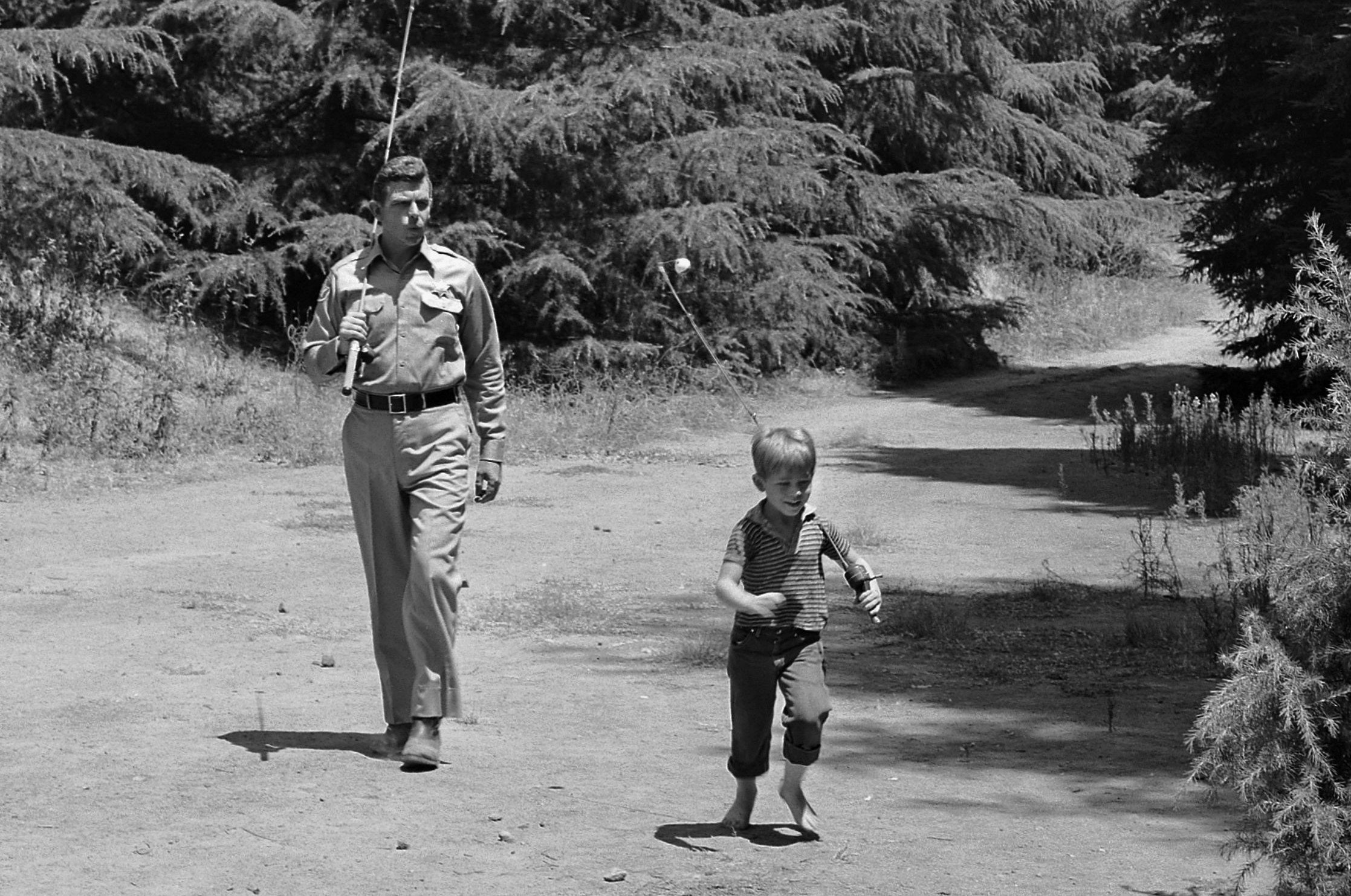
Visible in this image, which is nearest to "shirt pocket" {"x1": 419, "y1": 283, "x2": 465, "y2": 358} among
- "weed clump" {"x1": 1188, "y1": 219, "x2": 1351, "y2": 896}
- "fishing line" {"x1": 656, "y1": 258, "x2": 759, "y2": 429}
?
"fishing line" {"x1": 656, "y1": 258, "x2": 759, "y2": 429}

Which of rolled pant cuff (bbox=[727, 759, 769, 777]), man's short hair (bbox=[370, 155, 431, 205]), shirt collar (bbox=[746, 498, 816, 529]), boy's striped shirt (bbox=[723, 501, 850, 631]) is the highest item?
man's short hair (bbox=[370, 155, 431, 205])

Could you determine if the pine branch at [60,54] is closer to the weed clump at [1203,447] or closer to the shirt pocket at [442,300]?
the weed clump at [1203,447]

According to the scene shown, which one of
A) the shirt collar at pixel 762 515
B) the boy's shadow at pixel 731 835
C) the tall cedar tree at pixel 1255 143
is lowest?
the boy's shadow at pixel 731 835

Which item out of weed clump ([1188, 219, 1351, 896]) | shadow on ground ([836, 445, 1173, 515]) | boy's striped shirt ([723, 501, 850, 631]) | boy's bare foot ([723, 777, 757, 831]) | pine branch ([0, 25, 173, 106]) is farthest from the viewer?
pine branch ([0, 25, 173, 106])

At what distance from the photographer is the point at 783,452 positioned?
517 centimetres

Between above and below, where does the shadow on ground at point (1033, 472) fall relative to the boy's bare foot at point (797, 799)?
below

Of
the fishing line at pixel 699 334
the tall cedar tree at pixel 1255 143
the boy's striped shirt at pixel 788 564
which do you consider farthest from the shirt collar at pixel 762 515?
the tall cedar tree at pixel 1255 143

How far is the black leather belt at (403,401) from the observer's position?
20.5ft

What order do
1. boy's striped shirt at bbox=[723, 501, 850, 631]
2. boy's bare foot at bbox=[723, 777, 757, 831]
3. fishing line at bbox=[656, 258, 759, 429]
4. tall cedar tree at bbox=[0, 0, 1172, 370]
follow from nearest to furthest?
fishing line at bbox=[656, 258, 759, 429] → boy's striped shirt at bbox=[723, 501, 850, 631] → boy's bare foot at bbox=[723, 777, 757, 831] → tall cedar tree at bbox=[0, 0, 1172, 370]

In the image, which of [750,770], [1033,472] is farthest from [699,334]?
[1033,472]

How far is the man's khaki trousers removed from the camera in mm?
6188

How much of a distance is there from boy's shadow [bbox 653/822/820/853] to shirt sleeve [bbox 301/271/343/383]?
210cm

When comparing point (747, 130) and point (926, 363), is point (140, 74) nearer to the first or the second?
point (747, 130)

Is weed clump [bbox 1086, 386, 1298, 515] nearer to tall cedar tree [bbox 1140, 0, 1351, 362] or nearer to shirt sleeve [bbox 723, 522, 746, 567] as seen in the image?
tall cedar tree [bbox 1140, 0, 1351, 362]
